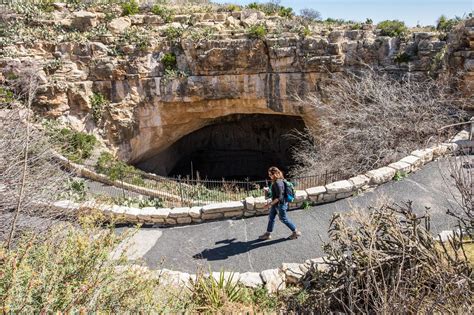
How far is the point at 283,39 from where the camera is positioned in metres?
13.6

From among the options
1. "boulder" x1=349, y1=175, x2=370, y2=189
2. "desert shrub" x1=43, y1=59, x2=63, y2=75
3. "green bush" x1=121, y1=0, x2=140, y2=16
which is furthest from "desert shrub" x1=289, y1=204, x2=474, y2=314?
"green bush" x1=121, y1=0, x2=140, y2=16

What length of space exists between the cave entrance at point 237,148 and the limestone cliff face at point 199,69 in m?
5.38

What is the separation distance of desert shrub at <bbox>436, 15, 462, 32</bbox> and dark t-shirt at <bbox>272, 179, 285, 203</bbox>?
36.0 feet

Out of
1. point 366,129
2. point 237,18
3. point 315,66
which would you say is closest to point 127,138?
point 237,18

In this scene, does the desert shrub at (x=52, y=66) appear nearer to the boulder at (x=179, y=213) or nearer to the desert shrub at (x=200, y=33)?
the desert shrub at (x=200, y=33)

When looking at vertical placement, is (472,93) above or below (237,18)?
below

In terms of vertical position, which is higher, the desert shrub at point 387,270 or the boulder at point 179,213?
the desert shrub at point 387,270

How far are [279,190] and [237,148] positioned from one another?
54.1 ft

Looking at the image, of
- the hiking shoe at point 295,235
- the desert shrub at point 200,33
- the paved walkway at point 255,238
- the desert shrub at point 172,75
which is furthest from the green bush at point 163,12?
the hiking shoe at point 295,235

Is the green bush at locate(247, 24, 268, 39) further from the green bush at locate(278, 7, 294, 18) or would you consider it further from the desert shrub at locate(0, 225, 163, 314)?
the desert shrub at locate(0, 225, 163, 314)

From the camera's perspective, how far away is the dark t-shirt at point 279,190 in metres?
6.26

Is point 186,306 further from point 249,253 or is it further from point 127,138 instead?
point 127,138

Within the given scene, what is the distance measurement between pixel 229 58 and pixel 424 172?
8.78 metres

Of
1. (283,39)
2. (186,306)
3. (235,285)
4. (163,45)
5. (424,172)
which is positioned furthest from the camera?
(163,45)
